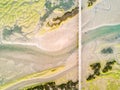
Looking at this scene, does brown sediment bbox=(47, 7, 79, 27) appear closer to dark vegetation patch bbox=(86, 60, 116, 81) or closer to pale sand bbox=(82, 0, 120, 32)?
pale sand bbox=(82, 0, 120, 32)

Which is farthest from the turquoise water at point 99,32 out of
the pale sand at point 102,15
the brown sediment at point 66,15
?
the brown sediment at point 66,15

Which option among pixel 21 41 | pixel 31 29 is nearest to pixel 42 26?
pixel 31 29

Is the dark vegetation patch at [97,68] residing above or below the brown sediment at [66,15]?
below

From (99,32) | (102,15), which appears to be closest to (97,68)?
(99,32)

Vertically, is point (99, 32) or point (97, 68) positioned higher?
point (99, 32)

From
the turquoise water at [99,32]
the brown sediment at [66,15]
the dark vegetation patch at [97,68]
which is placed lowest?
the dark vegetation patch at [97,68]

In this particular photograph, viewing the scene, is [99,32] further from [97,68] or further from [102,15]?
[97,68]

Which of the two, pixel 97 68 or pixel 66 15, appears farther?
pixel 97 68

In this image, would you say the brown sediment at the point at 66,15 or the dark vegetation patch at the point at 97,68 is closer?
the brown sediment at the point at 66,15

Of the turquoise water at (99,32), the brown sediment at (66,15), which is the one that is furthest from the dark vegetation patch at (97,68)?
the brown sediment at (66,15)

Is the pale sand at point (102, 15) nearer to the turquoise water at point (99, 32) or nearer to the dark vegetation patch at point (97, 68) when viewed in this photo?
the turquoise water at point (99, 32)

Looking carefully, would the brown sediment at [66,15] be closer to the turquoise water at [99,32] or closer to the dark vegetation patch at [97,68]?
the turquoise water at [99,32]
